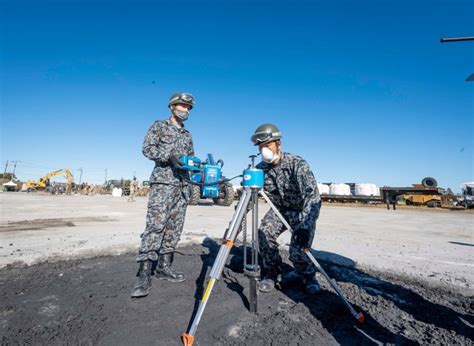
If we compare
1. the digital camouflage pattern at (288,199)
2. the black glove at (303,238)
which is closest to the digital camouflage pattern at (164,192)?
the digital camouflage pattern at (288,199)

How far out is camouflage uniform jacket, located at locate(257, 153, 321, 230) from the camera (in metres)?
2.73

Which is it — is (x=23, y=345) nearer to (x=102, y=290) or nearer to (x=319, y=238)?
(x=102, y=290)

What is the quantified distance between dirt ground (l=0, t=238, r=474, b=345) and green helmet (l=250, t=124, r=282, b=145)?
176 centimetres

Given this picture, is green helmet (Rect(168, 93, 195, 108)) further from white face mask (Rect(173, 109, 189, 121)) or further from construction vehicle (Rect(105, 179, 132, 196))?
construction vehicle (Rect(105, 179, 132, 196))

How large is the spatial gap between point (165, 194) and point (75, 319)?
150cm

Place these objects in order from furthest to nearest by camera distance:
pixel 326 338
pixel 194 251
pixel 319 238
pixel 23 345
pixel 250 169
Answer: pixel 319 238 → pixel 194 251 → pixel 250 169 → pixel 326 338 → pixel 23 345

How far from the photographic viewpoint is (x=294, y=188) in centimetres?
309

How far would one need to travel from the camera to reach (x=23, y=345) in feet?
5.58

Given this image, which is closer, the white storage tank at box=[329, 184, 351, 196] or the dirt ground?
the dirt ground

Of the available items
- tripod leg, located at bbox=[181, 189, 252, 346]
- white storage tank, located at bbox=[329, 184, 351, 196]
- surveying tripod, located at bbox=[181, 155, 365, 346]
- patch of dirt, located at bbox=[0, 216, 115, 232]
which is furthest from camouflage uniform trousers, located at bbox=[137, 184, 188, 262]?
white storage tank, located at bbox=[329, 184, 351, 196]

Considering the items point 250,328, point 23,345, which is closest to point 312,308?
point 250,328

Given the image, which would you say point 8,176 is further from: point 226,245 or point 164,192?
point 226,245

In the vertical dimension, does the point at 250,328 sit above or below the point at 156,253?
below

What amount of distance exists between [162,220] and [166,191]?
14.5 inches
